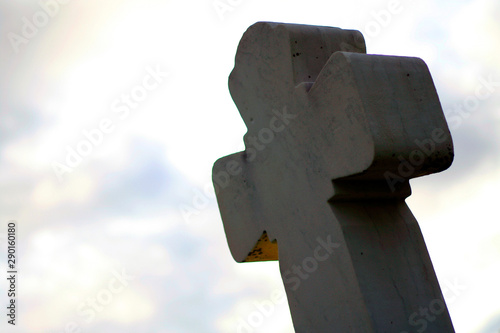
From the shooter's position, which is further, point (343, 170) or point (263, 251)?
point (263, 251)

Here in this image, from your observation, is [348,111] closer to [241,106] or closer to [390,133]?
[390,133]

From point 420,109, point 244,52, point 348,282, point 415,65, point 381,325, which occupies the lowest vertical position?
point 381,325

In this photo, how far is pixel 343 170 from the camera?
291cm

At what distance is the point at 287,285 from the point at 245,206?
18.6 inches

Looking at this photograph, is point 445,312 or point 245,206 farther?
point 245,206

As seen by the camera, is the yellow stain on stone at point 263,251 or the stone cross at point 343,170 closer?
the stone cross at point 343,170

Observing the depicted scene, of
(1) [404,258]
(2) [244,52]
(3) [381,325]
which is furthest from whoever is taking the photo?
(2) [244,52]

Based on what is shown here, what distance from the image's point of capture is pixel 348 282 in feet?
9.45

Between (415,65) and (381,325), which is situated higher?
(415,65)

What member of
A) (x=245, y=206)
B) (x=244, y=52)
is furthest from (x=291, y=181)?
(x=244, y=52)

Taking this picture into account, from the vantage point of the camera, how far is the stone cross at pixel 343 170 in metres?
2.85

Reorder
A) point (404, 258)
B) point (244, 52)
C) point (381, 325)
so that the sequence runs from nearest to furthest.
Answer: point (381, 325) → point (404, 258) → point (244, 52)

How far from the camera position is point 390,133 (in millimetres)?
2812

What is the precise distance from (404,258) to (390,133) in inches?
21.3
